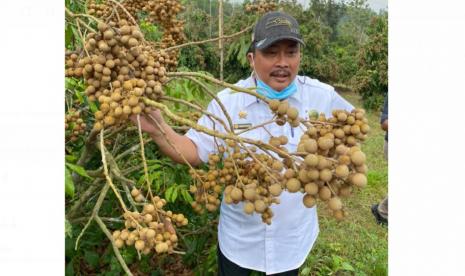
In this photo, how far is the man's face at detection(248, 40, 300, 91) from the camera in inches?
71.6

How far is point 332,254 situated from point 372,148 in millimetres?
3402

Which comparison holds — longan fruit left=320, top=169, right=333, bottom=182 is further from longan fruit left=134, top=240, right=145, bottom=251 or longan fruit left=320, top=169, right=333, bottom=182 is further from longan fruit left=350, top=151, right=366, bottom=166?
longan fruit left=134, top=240, right=145, bottom=251

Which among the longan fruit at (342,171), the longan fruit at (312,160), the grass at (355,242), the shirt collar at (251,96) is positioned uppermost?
the longan fruit at (312,160)

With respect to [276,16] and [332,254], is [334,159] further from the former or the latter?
[332,254]

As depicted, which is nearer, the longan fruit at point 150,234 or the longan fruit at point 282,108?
the longan fruit at point 150,234

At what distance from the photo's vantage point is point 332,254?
3.29 m

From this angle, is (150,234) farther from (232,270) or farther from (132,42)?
(232,270)

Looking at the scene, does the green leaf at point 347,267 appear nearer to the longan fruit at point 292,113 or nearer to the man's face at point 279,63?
the man's face at point 279,63

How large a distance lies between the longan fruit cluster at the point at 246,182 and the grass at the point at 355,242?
1.88 metres

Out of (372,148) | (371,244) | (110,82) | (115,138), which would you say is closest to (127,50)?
(110,82)

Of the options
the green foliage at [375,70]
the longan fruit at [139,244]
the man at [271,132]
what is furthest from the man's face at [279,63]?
the green foliage at [375,70]

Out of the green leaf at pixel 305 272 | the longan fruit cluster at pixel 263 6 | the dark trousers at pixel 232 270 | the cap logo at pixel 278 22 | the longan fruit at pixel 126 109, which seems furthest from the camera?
the green leaf at pixel 305 272

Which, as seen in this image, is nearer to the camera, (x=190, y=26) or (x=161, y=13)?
(x=161, y=13)

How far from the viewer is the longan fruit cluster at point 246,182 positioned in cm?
A: 101
